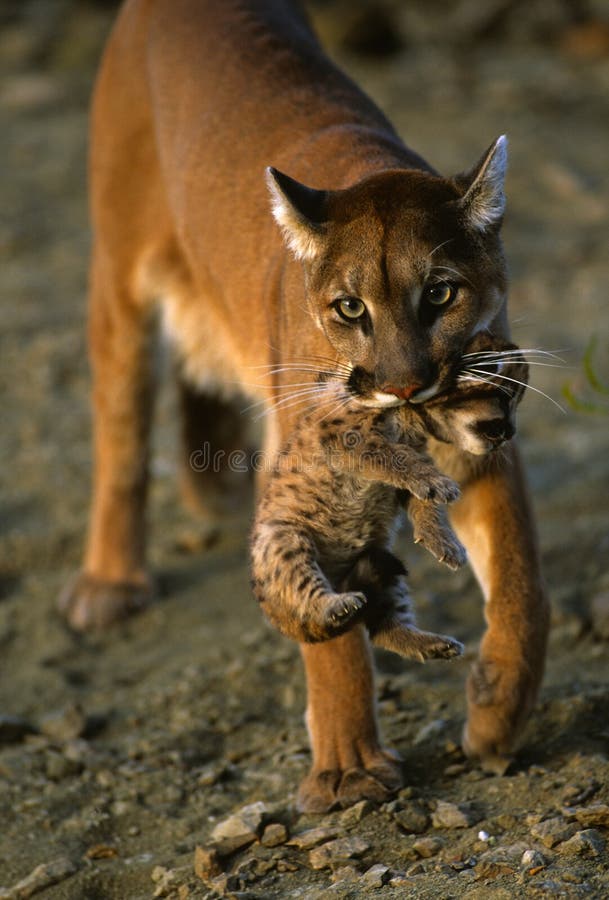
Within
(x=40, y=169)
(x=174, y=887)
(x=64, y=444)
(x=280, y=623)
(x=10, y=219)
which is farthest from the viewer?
(x=40, y=169)

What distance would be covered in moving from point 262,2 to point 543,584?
2546mm

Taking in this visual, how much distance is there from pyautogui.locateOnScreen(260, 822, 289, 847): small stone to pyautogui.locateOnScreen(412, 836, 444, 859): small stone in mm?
375

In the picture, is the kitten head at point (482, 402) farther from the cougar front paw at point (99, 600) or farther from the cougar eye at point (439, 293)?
the cougar front paw at point (99, 600)

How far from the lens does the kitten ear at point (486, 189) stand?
343 centimetres

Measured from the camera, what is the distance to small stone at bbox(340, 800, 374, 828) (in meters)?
3.56

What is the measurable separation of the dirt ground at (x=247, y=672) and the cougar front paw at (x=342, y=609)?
0.63 m

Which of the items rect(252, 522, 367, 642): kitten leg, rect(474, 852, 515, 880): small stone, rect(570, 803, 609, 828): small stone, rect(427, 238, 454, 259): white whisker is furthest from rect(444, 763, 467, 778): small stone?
rect(427, 238, 454, 259): white whisker

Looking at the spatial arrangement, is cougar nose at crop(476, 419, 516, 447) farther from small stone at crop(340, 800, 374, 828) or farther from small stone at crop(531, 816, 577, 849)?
small stone at crop(340, 800, 374, 828)

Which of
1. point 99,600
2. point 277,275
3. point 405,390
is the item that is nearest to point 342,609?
point 405,390

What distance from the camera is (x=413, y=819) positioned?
3500 millimetres

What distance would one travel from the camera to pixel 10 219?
9500mm

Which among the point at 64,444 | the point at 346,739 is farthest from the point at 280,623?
the point at 64,444

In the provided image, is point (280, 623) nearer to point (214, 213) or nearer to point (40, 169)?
point (214, 213)
